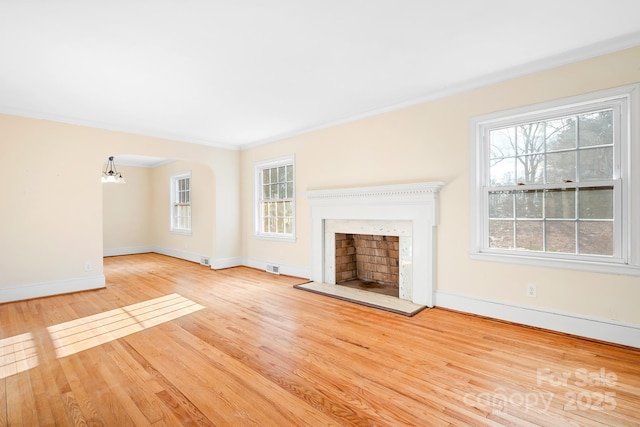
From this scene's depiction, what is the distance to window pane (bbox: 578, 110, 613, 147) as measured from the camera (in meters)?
2.69

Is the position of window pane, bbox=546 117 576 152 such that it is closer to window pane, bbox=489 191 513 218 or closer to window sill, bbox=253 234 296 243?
window pane, bbox=489 191 513 218

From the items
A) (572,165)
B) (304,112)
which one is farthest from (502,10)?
(304,112)

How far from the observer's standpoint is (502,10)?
2160 millimetres

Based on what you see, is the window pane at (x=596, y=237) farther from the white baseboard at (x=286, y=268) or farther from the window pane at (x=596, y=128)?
the white baseboard at (x=286, y=268)

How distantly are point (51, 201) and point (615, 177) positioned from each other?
260 inches

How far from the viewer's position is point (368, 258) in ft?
15.8

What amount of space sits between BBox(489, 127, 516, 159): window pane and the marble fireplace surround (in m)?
0.66

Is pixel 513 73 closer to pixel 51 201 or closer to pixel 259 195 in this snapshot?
pixel 259 195

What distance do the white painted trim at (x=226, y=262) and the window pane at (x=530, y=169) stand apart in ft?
17.1

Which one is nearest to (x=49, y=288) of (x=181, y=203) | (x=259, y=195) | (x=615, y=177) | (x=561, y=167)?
(x=259, y=195)

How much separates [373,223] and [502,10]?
2662 mm

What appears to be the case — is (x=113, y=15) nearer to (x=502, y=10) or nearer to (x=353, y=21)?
(x=353, y=21)

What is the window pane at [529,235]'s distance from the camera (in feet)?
9.98

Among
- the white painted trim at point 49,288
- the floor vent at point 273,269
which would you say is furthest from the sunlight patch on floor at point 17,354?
the floor vent at point 273,269
